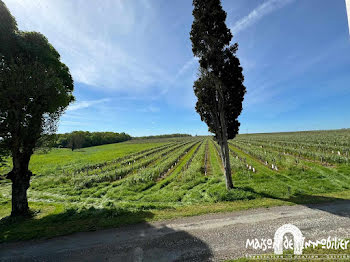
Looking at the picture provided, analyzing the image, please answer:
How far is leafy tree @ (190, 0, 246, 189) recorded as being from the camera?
449 inches

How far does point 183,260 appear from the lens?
5016 millimetres

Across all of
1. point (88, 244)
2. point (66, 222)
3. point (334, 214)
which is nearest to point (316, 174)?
point (334, 214)

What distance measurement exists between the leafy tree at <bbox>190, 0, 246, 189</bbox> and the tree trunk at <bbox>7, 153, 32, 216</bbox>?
1348cm

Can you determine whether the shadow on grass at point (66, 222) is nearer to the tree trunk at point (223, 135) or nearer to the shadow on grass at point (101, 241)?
the shadow on grass at point (101, 241)

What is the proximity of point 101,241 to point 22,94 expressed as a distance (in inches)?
375

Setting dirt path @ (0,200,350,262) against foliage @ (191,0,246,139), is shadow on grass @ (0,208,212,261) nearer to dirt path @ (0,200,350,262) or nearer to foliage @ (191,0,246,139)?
dirt path @ (0,200,350,262)

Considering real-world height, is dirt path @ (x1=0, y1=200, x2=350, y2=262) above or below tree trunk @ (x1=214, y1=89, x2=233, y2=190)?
below

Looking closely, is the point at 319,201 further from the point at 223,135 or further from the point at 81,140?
the point at 81,140

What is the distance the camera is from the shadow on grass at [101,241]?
5465 mm

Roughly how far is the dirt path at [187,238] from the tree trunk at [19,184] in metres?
3.79

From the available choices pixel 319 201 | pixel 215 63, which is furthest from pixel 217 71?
pixel 319 201

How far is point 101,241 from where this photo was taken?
6.43m
